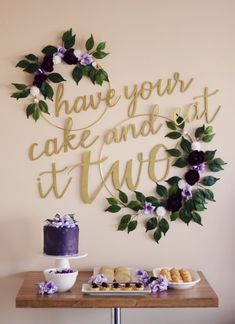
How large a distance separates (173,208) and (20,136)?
2.93 feet

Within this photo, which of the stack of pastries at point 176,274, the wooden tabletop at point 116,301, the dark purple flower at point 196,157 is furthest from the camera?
the dark purple flower at point 196,157

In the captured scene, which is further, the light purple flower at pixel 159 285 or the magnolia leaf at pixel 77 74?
the magnolia leaf at pixel 77 74

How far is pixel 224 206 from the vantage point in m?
2.93

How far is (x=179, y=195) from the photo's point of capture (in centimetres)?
290

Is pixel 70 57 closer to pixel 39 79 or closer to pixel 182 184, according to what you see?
pixel 39 79

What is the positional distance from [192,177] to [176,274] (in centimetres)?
54

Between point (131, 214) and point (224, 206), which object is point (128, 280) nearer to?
point (131, 214)

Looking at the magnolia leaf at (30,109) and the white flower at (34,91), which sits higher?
the white flower at (34,91)

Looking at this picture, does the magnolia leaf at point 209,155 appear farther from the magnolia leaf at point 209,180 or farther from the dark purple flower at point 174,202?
the dark purple flower at point 174,202

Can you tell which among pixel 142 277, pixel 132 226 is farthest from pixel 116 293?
pixel 132 226

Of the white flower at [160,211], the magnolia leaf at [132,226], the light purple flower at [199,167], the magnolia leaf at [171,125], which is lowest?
the magnolia leaf at [132,226]

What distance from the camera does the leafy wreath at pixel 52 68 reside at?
2.89 meters

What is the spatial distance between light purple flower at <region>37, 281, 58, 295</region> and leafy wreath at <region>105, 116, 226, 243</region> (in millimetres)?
574

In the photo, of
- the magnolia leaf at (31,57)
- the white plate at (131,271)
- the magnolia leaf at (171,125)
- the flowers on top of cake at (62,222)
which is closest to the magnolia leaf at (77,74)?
the magnolia leaf at (31,57)
